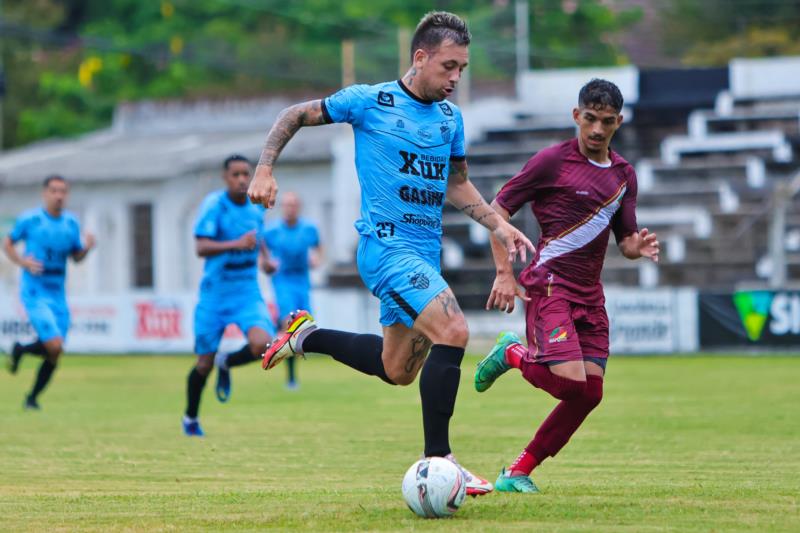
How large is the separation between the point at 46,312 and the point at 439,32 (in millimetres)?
10010

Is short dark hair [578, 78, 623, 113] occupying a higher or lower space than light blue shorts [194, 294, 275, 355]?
higher

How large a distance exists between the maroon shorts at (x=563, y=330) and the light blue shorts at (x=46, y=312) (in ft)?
30.8

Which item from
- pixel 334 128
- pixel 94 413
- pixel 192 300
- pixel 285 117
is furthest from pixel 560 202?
pixel 334 128

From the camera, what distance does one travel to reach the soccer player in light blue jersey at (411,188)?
8.09 metres

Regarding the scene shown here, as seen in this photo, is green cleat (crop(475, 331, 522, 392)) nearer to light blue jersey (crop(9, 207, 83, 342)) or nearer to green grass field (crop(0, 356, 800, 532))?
green grass field (crop(0, 356, 800, 532))

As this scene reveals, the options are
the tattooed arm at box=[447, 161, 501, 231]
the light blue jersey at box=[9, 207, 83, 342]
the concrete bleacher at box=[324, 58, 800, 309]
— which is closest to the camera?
the tattooed arm at box=[447, 161, 501, 231]

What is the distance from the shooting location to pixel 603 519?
7465mm

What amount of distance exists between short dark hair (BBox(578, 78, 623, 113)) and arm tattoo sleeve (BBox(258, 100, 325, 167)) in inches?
60.7

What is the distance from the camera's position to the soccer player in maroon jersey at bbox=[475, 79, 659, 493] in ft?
28.7

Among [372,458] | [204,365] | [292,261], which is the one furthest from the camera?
[292,261]

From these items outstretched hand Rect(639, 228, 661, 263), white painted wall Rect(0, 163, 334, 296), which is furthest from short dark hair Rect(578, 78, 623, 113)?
white painted wall Rect(0, 163, 334, 296)

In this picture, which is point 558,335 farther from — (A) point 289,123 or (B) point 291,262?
(B) point 291,262

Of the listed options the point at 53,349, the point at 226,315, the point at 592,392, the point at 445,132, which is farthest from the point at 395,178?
the point at 53,349

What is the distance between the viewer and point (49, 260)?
17516 millimetres
